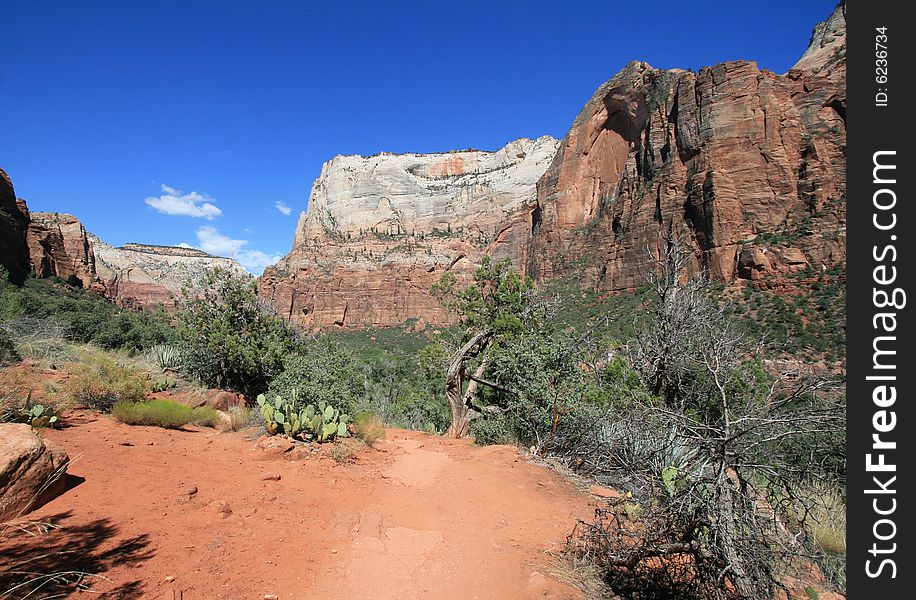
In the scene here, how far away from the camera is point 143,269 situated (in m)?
99.8

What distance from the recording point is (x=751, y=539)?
2.59 meters

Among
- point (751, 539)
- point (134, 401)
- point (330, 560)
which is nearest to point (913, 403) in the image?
point (751, 539)

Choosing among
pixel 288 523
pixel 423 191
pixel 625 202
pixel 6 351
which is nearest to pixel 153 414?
pixel 6 351

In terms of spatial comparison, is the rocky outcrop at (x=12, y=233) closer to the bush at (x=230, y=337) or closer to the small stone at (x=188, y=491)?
the bush at (x=230, y=337)

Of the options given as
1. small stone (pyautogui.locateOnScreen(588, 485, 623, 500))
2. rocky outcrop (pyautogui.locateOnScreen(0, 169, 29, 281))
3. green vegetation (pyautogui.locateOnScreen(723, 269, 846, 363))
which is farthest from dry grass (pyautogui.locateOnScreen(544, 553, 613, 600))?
rocky outcrop (pyautogui.locateOnScreen(0, 169, 29, 281))

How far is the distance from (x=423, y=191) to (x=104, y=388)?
97.0m

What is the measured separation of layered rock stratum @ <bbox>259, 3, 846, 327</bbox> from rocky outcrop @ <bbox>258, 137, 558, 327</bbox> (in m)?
0.38

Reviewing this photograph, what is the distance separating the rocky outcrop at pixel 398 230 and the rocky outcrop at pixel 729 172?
25845 millimetres

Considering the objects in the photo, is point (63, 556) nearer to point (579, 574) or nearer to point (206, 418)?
point (579, 574)

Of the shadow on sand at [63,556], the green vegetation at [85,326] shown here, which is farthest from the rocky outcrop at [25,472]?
the green vegetation at [85,326]

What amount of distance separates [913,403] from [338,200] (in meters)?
109

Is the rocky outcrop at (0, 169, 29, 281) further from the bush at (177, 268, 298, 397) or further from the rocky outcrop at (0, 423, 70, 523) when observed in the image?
the rocky outcrop at (0, 423, 70, 523)

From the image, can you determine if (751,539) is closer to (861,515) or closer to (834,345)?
(861,515)

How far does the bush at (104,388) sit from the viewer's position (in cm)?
684
